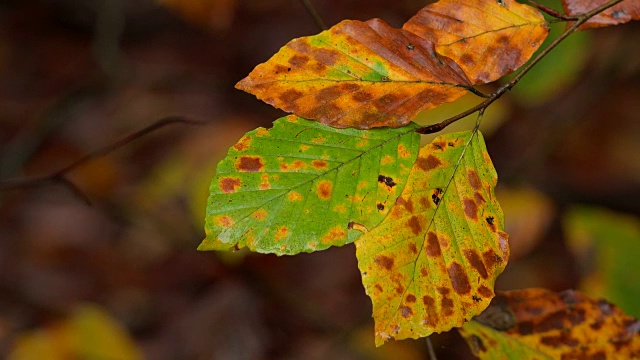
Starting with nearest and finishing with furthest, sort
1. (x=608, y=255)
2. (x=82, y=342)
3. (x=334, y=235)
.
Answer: (x=334, y=235), (x=608, y=255), (x=82, y=342)

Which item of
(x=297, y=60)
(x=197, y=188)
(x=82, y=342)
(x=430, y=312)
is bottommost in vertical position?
(x=82, y=342)

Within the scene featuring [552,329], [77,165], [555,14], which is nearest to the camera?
[555,14]

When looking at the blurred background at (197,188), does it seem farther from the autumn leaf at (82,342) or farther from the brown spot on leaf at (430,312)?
the brown spot on leaf at (430,312)

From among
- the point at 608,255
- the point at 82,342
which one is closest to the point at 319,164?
the point at 608,255

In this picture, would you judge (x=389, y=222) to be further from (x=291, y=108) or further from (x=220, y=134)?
(x=220, y=134)

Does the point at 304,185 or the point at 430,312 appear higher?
the point at 304,185

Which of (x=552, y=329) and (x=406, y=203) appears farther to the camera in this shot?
(x=552, y=329)

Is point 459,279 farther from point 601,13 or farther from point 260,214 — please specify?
point 601,13

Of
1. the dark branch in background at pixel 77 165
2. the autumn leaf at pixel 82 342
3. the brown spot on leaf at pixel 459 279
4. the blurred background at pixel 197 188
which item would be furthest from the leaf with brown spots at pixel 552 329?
the autumn leaf at pixel 82 342
